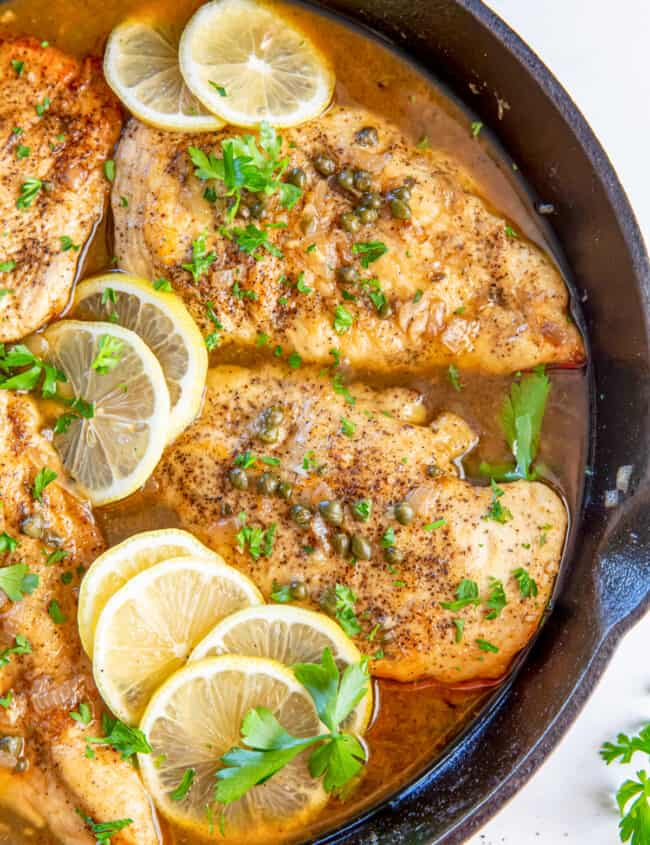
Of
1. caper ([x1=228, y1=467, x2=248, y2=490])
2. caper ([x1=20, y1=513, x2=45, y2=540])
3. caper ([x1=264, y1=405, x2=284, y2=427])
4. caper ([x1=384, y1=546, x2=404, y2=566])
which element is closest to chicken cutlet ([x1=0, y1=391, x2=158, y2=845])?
caper ([x1=20, y1=513, x2=45, y2=540])

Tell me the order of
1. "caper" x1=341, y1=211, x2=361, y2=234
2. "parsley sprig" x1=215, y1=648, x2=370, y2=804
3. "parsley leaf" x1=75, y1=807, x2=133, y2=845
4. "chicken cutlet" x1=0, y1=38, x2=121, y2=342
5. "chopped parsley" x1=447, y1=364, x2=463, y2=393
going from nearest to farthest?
1. "parsley sprig" x1=215, y1=648, x2=370, y2=804
2. "parsley leaf" x1=75, y1=807, x2=133, y2=845
3. "caper" x1=341, y1=211, x2=361, y2=234
4. "chicken cutlet" x1=0, y1=38, x2=121, y2=342
5. "chopped parsley" x1=447, y1=364, x2=463, y2=393

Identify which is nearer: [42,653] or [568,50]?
[42,653]

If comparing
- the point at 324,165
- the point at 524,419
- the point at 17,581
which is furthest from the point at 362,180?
the point at 17,581

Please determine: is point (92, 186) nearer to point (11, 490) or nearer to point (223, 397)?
point (223, 397)

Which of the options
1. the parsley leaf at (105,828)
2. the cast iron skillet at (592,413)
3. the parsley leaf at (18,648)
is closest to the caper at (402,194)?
the cast iron skillet at (592,413)

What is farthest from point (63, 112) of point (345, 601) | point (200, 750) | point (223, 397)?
point (200, 750)

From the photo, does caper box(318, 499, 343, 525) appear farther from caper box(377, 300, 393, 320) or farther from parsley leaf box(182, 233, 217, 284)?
parsley leaf box(182, 233, 217, 284)
